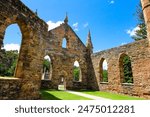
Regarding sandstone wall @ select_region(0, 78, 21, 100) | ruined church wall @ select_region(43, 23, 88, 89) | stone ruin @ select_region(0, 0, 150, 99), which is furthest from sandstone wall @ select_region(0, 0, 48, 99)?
ruined church wall @ select_region(43, 23, 88, 89)

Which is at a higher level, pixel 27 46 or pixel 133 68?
pixel 27 46

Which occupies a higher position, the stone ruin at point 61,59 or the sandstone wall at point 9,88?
the stone ruin at point 61,59

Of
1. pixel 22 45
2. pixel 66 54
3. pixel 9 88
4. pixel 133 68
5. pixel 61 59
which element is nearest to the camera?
pixel 9 88

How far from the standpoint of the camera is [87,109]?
13.0ft

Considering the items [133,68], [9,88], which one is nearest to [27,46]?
[9,88]

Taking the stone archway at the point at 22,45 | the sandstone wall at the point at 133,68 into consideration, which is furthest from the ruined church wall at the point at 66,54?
the stone archway at the point at 22,45

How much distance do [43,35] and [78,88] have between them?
11.0 metres

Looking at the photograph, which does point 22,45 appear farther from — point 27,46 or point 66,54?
point 66,54

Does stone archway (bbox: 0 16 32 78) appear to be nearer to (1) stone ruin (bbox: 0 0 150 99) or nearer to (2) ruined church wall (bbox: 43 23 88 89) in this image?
(1) stone ruin (bbox: 0 0 150 99)

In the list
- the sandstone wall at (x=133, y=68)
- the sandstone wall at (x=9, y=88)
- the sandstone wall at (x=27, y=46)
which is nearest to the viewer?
the sandstone wall at (x=9, y=88)

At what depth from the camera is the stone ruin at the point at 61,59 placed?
22.9 ft

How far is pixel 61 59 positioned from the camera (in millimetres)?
17656

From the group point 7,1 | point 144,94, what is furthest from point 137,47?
point 7,1

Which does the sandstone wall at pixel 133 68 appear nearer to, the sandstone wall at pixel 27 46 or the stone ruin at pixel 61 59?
the stone ruin at pixel 61 59
